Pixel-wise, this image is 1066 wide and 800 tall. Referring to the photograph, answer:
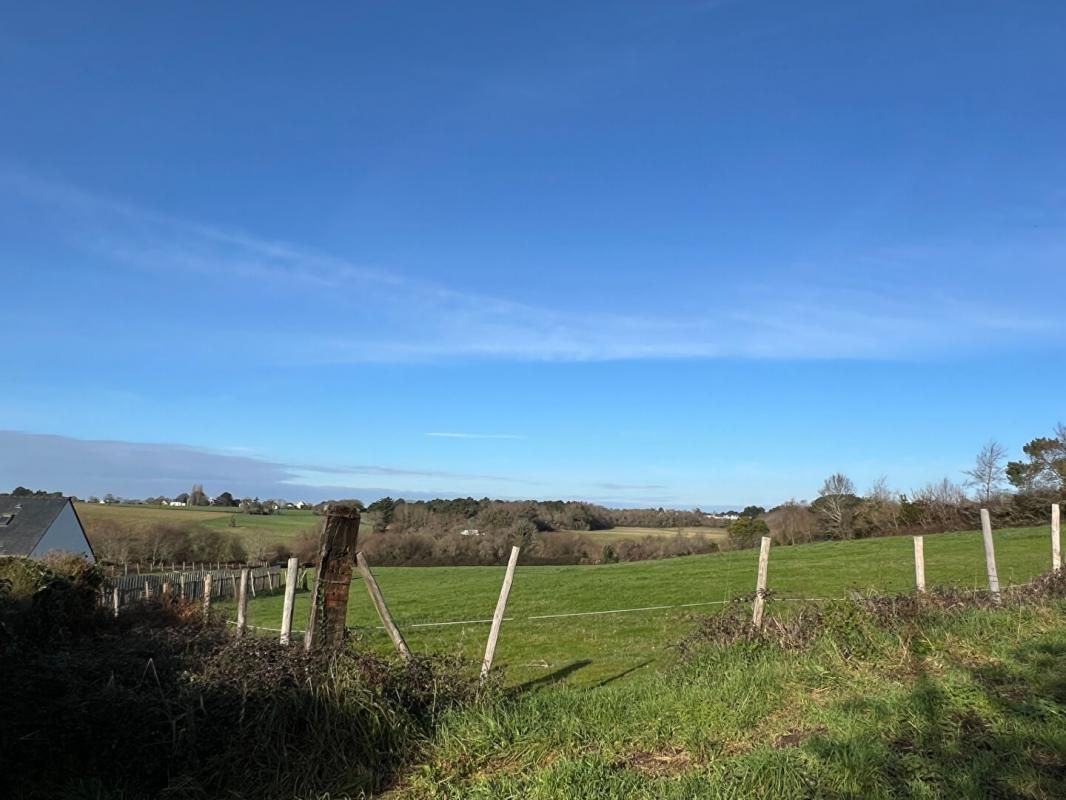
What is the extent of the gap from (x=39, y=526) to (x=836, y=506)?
4922 cm

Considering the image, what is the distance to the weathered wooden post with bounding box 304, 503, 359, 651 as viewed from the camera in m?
7.21

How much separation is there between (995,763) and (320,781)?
14.6 feet

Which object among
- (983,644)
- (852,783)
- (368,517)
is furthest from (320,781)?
(368,517)

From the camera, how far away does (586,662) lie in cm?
1234

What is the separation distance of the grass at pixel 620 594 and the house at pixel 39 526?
1746 centimetres

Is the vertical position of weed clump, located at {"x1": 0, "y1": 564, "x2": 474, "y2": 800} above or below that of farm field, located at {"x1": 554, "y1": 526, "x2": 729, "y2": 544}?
below

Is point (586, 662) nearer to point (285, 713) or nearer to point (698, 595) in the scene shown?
point (285, 713)

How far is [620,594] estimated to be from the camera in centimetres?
2547

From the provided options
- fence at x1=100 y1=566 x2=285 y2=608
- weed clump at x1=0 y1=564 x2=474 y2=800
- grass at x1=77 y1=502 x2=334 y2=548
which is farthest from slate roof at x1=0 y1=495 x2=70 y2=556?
weed clump at x1=0 y1=564 x2=474 y2=800

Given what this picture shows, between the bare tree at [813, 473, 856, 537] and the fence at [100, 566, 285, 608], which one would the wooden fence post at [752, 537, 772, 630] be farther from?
the bare tree at [813, 473, 856, 537]

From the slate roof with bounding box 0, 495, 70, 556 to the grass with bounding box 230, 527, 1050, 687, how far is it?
1745cm

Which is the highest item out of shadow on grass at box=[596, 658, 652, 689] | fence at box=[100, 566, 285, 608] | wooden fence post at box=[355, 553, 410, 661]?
wooden fence post at box=[355, 553, 410, 661]

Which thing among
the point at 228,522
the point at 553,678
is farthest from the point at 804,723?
the point at 228,522

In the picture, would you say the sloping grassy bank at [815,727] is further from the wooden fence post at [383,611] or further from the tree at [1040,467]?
the tree at [1040,467]
